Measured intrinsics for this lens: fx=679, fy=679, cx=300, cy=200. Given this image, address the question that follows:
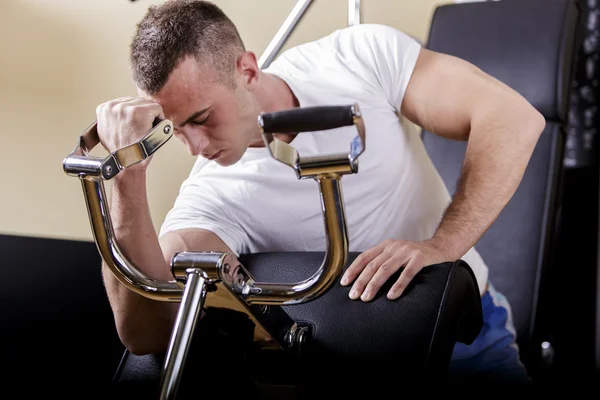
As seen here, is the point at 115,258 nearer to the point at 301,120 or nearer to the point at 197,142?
the point at 301,120

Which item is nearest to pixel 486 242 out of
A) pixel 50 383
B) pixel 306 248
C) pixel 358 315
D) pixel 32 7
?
pixel 306 248

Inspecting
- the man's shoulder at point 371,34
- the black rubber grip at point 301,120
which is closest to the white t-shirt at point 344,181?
the man's shoulder at point 371,34

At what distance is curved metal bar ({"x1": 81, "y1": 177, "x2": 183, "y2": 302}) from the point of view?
72cm

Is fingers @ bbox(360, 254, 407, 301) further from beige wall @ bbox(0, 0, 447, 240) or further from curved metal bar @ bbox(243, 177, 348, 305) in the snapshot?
beige wall @ bbox(0, 0, 447, 240)

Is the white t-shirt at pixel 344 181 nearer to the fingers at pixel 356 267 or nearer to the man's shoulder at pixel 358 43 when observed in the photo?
the man's shoulder at pixel 358 43

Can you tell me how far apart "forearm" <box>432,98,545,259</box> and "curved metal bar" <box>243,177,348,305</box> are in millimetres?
588

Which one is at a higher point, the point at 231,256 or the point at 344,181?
the point at 231,256

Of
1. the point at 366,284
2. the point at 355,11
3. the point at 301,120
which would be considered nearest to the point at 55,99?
the point at 355,11

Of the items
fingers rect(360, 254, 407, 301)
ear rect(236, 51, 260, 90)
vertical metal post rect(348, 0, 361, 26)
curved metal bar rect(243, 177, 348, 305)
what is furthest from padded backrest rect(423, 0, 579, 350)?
curved metal bar rect(243, 177, 348, 305)

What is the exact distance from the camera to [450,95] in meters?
1.38

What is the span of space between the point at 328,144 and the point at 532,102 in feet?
2.11

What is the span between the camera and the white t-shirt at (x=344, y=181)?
132cm

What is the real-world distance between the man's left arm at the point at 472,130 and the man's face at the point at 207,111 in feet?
1.25

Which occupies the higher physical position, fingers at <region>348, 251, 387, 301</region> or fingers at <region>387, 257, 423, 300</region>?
fingers at <region>387, 257, 423, 300</region>
